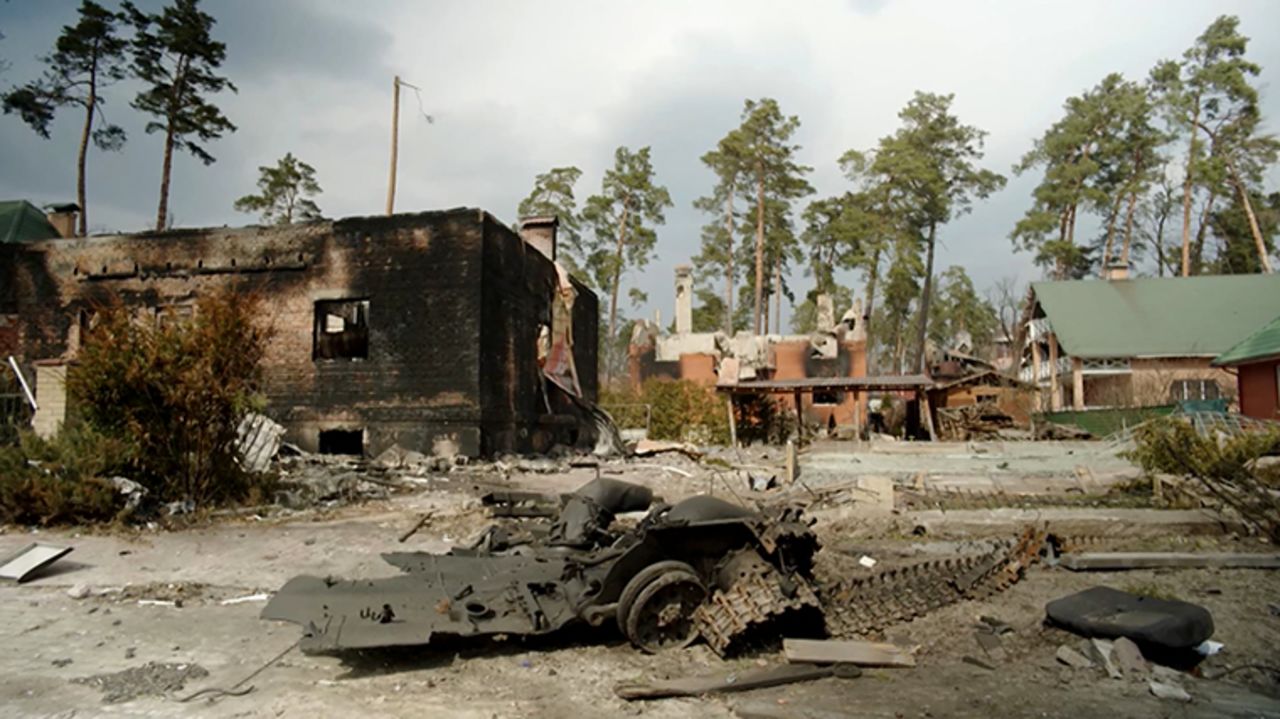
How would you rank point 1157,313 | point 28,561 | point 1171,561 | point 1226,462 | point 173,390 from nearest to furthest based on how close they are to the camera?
point 28,561 → point 1171,561 → point 1226,462 → point 173,390 → point 1157,313

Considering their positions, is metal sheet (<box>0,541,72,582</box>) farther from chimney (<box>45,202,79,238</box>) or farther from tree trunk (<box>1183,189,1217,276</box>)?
tree trunk (<box>1183,189,1217,276</box>)

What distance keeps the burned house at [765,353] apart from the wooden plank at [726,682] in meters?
34.3

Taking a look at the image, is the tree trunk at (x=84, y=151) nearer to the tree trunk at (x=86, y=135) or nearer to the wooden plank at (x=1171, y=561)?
the tree trunk at (x=86, y=135)

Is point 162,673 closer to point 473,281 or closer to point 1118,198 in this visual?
point 473,281

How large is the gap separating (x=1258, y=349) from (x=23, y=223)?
130 ft

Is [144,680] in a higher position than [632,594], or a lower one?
lower

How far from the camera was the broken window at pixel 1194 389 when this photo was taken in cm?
3303

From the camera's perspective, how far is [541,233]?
21.7 metres

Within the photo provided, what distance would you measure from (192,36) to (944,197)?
3542cm

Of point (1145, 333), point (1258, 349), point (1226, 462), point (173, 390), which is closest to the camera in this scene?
point (1226, 462)

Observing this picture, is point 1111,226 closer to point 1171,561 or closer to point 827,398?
point 827,398

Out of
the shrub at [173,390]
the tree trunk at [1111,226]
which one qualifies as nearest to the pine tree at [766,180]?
the tree trunk at [1111,226]

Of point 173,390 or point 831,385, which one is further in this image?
point 831,385

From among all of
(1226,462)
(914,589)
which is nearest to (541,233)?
(1226,462)
